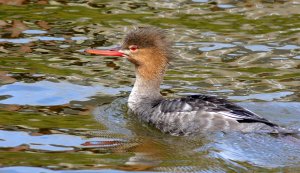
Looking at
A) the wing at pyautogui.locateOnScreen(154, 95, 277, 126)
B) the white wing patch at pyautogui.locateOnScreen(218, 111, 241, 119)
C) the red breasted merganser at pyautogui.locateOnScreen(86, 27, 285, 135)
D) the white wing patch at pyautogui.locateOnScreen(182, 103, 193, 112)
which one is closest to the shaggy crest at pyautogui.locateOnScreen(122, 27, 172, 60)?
the red breasted merganser at pyautogui.locateOnScreen(86, 27, 285, 135)

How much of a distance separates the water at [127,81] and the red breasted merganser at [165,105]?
5.6 inches

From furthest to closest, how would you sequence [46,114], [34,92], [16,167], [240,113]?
[34,92]
[46,114]
[240,113]
[16,167]

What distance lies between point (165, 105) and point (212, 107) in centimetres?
67

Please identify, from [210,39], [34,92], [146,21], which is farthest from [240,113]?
[146,21]

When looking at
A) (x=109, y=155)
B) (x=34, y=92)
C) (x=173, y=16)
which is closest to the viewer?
(x=109, y=155)

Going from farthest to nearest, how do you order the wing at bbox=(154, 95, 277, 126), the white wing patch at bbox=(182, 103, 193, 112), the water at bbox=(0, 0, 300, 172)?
the white wing patch at bbox=(182, 103, 193, 112) < the wing at bbox=(154, 95, 277, 126) < the water at bbox=(0, 0, 300, 172)

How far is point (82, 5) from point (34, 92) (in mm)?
4309

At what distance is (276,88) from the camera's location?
11.6 metres

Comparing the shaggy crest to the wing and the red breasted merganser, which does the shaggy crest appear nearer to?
the red breasted merganser

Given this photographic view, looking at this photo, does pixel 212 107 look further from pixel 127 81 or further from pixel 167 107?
pixel 127 81

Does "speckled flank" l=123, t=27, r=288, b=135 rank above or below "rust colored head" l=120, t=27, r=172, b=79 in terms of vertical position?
below

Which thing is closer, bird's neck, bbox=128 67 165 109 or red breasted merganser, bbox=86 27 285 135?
red breasted merganser, bbox=86 27 285 135

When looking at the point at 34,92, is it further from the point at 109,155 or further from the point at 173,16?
the point at 173,16

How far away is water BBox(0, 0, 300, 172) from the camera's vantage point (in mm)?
8852
